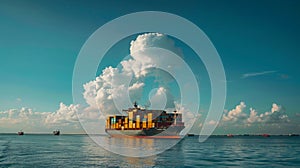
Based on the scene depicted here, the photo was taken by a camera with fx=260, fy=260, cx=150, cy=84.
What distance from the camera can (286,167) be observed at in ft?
129

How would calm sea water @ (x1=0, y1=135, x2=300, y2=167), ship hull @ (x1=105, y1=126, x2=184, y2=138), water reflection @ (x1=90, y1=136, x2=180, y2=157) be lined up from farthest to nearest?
ship hull @ (x1=105, y1=126, x2=184, y2=138) < water reflection @ (x1=90, y1=136, x2=180, y2=157) < calm sea water @ (x1=0, y1=135, x2=300, y2=167)

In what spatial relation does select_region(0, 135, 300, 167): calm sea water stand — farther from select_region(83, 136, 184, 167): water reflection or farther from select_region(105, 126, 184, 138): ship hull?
select_region(105, 126, 184, 138): ship hull

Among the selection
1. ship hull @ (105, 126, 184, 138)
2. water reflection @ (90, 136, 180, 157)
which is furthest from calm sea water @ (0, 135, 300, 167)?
ship hull @ (105, 126, 184, 138)

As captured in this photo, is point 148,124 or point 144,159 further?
point 148,124

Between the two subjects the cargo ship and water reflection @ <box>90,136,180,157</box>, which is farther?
the cargo ship

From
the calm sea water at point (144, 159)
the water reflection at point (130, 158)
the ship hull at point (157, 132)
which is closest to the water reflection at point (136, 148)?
the water reflection at point (130, 158)

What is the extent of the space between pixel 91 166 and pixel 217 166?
18.0 m

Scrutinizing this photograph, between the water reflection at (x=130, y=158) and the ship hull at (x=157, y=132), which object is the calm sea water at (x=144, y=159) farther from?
the ship hull at (x=157, y=132)

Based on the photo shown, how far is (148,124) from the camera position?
144 meters

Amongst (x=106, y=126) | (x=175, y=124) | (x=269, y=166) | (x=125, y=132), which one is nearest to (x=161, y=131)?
(x=175, y=124)

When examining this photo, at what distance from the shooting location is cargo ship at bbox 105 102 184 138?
13996 cm

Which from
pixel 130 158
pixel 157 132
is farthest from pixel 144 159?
pixel 157 132

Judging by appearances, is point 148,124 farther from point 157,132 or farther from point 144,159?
point 144,159

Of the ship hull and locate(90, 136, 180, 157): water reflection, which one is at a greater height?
the ship hull
